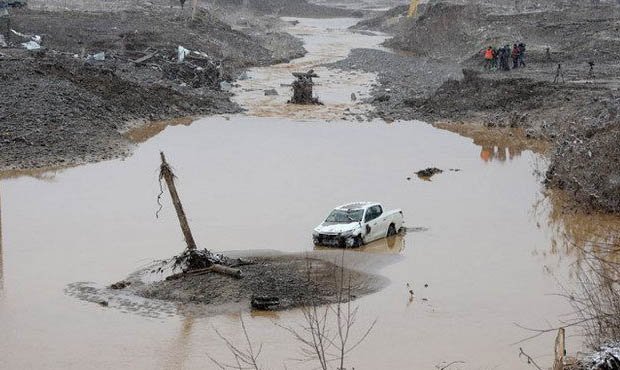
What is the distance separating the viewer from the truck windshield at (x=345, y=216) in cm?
2495

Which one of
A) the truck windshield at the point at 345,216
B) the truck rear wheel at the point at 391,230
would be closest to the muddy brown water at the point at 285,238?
the truck rear wheel at the point at 391,230

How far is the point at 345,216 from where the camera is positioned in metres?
25.2

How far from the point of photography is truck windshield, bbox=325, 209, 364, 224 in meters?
25.0

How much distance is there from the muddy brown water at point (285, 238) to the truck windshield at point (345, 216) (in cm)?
99

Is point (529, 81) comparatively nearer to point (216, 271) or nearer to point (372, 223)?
point (372, 223)

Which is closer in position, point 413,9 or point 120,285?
point 120,285

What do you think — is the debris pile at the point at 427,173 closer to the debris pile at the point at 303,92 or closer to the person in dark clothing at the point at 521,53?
the debris pile at the point at 303,92

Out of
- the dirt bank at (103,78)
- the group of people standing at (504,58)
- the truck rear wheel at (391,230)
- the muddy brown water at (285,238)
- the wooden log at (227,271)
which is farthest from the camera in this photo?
the group of people standing at (504,58)

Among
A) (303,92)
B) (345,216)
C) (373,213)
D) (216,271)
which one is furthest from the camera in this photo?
(303,92)

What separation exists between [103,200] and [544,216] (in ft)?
46.7

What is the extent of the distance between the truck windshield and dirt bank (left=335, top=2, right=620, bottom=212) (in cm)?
819

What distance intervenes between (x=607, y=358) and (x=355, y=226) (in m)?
13.1

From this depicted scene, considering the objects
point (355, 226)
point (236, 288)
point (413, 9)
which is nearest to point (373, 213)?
point (355, 226)

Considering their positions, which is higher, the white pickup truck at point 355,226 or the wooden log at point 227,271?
the white pickup truck at point 355,226
